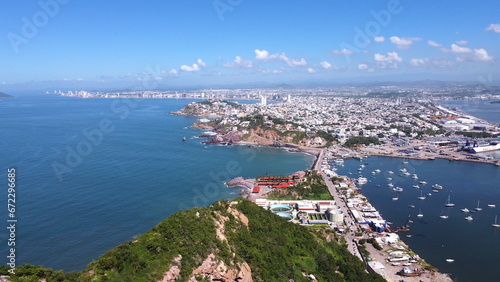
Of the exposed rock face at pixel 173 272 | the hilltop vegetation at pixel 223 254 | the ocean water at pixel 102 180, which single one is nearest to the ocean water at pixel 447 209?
the hilltop vegetation at pixel 223 254

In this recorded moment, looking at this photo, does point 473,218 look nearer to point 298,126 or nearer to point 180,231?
point 180,231

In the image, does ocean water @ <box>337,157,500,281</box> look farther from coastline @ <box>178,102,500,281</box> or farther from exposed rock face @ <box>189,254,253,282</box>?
exposed rock face @ <box>189,254,253,282</box>

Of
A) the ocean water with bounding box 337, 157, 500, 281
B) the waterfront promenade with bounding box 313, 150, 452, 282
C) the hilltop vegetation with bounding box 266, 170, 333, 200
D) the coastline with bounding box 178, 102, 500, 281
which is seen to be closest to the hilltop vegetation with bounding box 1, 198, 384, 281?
the waterfront promenade with bounding box 313, 150, 452, 282

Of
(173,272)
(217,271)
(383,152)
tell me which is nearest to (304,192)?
(217,271)

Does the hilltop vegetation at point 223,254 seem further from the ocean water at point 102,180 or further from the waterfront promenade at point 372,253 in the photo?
the ocean water at point 102,180

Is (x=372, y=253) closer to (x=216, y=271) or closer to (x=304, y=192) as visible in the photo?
(x=304, y=192)

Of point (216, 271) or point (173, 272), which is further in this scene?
point (216, 271)
